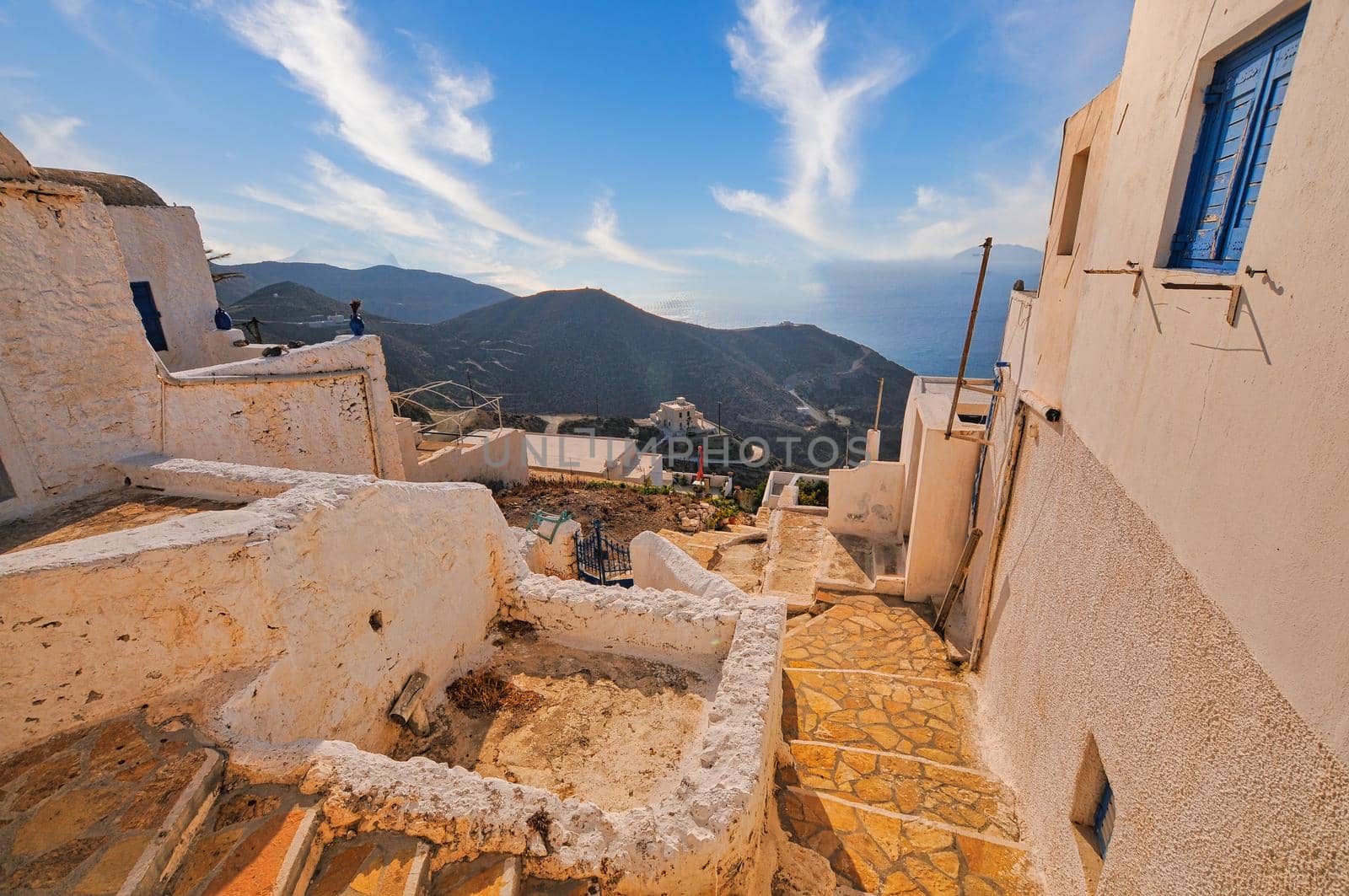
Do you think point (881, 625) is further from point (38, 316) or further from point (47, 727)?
point (38, 316)

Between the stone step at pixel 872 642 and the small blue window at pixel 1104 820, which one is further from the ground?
the small blue window at pixel 1104 820

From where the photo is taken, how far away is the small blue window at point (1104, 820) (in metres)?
3.73

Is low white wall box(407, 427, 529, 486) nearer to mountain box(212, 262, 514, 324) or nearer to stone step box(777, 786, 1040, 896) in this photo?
stone step box(777, 786, 1040, 896)

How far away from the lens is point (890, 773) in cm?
564

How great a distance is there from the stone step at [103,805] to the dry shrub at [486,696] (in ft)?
6.37

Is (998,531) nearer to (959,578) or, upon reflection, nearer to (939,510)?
(959,578)

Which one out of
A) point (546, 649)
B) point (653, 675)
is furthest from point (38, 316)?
point (653, 675)

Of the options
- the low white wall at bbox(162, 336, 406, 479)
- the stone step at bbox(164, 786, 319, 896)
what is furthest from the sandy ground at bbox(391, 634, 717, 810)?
the low white wall at bbox(162, 336, 406, 479)

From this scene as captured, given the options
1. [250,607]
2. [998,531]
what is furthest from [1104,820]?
[250,607]

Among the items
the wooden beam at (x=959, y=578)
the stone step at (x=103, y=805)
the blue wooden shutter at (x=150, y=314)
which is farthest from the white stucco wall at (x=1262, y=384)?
the blue wooden shutter at (x=150, y=314)

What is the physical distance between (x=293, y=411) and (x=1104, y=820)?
983 cm

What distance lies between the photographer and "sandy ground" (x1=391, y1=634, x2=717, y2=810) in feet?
13.6

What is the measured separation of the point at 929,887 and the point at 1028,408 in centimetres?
482

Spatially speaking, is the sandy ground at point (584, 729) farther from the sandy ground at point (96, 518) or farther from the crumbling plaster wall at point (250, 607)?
the sandy ground at point (96, 518)
